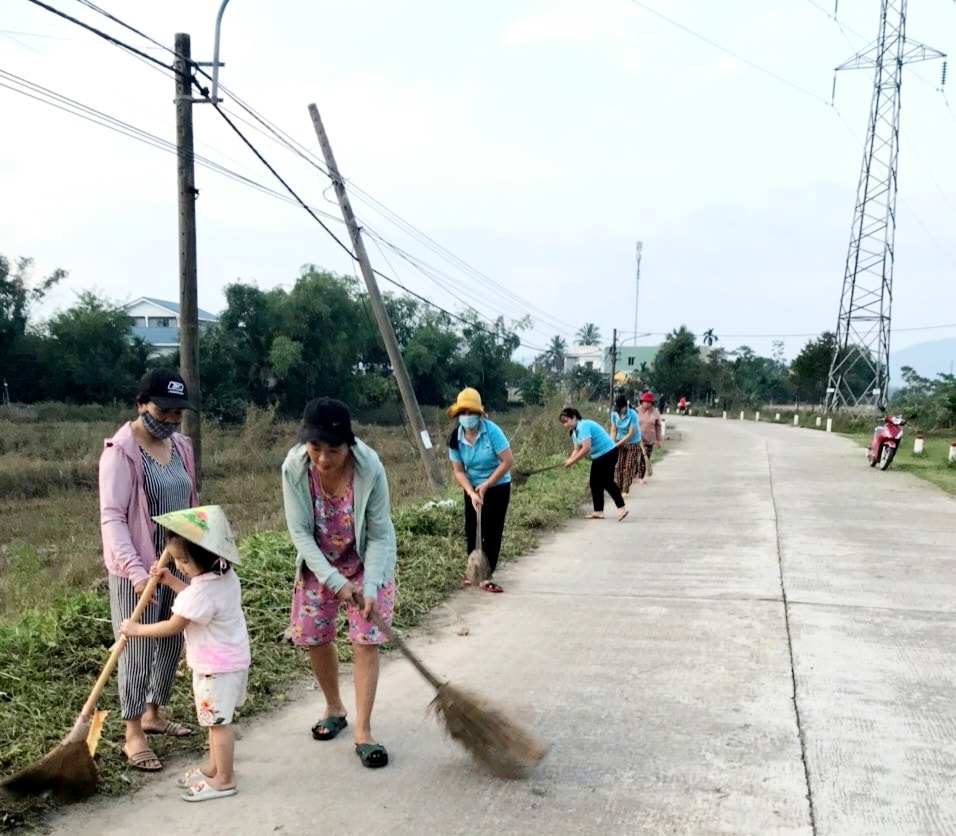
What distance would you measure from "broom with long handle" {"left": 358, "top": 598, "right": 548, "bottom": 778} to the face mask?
1.16 m

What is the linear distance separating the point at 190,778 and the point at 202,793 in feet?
0.46

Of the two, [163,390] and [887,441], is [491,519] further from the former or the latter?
[887,441]

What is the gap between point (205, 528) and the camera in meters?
3.19

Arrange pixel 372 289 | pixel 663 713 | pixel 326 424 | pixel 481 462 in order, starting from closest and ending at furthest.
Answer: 1. pixel 326 424
2. pixel 663 713
3. pixel 481 462
4. pixel 372 289

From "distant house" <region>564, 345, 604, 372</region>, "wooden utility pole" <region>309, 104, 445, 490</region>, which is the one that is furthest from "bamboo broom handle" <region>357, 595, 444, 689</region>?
"distant house" <region>564, 345, 604, 372</region>

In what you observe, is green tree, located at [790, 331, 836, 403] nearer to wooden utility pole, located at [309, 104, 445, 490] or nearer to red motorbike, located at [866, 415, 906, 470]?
red motorbike, located at [866, 415, 906, 470]

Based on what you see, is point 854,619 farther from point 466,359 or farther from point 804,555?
point 466,359

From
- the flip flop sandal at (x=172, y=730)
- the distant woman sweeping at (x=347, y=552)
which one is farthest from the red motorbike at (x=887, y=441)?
the flip flop sandal at (x=172, y=730)

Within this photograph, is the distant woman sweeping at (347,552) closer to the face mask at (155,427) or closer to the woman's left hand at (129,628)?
the face mask at (155,427)

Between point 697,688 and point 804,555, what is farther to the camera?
point 804,555

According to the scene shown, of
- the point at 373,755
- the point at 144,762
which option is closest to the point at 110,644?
the point at 144,762

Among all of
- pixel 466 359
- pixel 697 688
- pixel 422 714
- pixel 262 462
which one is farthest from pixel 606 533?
pixel 466 359

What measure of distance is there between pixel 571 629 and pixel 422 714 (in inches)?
70.2

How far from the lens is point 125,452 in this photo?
11.7 ft
